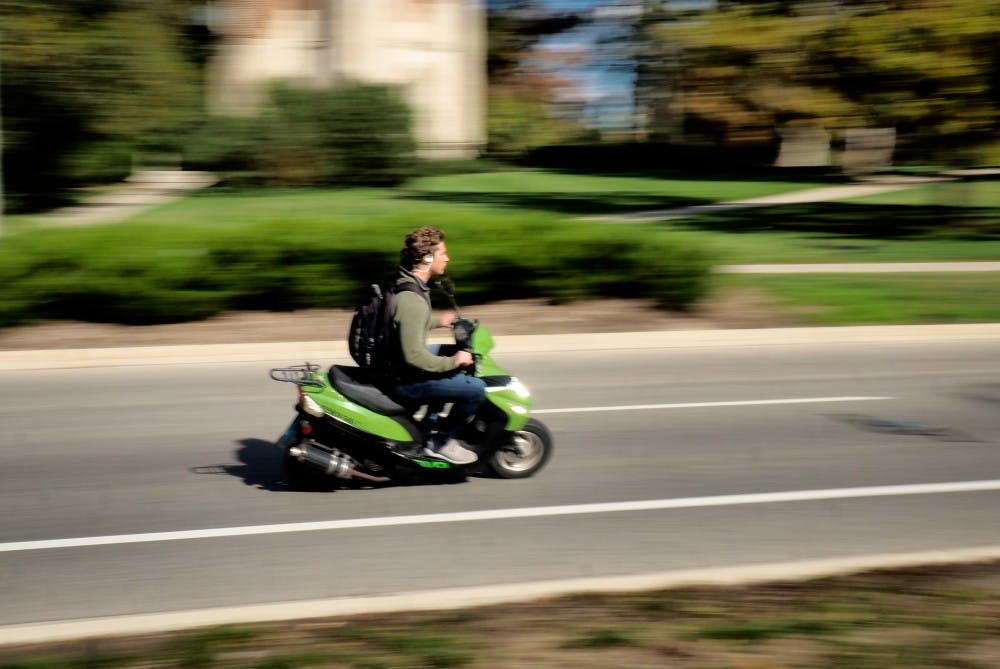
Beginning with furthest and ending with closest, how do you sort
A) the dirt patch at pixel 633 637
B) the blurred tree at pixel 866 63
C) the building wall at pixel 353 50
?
1. the building wall at pixel 353 50
2. the blurred tree at pixel 866 63
3. the dirt patch at pixel 633 637

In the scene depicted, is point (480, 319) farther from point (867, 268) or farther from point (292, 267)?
point (867, 268)

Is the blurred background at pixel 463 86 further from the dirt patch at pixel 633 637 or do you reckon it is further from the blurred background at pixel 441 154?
the dirt patch at pixel 633 637

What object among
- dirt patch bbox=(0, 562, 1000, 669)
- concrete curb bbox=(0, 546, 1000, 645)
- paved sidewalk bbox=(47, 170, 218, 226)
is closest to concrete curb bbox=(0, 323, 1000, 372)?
concrete curb bbox=(0, 546, 1000, 645)

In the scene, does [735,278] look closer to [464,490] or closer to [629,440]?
[629,440]

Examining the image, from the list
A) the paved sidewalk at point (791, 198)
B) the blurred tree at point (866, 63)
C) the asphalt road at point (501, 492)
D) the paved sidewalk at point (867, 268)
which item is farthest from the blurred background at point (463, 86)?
the asphalt road at point (501, 492)

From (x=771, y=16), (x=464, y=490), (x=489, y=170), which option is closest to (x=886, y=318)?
(x=464, y=490)

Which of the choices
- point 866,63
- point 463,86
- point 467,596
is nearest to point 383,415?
point 467,596

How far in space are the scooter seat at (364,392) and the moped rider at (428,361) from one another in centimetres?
6

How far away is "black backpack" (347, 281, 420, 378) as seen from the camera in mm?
7285

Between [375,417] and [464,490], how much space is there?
0.77m

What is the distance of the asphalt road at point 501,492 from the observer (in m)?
6.10

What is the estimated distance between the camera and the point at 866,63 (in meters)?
22.4

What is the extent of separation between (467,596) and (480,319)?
337 inches

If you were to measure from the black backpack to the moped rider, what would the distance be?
36mm
